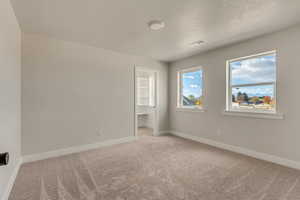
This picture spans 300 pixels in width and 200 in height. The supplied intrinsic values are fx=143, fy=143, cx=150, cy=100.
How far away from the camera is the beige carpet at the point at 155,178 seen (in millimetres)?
1772

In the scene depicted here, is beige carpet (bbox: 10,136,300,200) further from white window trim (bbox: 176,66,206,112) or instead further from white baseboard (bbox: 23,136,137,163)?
white window trim (bbox: 176,66,206,112)

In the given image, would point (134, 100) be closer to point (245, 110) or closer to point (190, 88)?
point (190, 88)

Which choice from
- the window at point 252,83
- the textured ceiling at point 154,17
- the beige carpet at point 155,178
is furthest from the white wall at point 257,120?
the beige carpet at point 155,178

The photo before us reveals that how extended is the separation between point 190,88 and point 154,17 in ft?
8.65

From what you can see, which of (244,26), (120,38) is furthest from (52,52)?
(244,26)

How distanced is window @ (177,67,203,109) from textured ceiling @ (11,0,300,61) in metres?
1.12

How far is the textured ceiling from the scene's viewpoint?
190 cm

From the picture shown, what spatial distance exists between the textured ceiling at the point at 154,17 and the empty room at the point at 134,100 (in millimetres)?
20

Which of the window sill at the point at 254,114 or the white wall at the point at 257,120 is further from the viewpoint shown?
the window sill at the point at 254,114

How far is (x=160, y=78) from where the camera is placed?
4.76m

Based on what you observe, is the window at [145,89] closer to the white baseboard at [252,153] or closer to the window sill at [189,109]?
the window sill at [189,109]

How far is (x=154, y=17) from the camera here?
2211 mm

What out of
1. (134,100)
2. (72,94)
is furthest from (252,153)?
(72,94)

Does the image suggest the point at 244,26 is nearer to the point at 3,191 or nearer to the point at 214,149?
the point at 214,149
